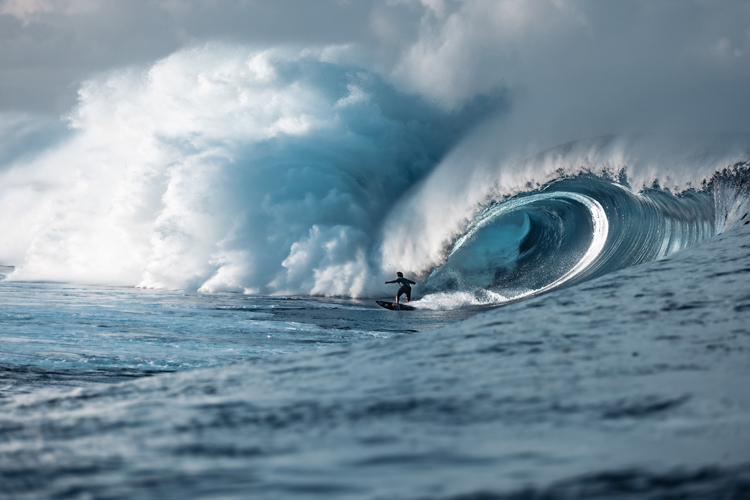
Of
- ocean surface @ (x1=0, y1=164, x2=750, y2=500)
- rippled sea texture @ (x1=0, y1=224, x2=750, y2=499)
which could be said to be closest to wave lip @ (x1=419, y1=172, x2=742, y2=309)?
ocean surface @ (x1=0, y1=164, x2=750, y2=500)

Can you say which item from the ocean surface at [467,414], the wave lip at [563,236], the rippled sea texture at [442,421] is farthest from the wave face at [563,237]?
the rippled sea texture at [442,421]

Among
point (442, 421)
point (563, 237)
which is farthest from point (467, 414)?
point (563, 237)

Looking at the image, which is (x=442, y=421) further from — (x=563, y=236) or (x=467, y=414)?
(x=563, y=236)

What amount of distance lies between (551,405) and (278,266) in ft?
78.3

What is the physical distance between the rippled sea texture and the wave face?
14.5 metres

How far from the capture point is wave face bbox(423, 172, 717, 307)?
57.1 ft

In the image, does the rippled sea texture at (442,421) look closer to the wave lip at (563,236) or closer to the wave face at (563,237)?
the wave lip at (563,236)

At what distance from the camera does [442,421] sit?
81.3 inches

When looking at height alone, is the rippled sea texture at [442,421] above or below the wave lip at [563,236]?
below

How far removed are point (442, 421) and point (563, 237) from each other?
20486 millimetres

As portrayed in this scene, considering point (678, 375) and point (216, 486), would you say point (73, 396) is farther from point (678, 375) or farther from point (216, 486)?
point (678, 375)

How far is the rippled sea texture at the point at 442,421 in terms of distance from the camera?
62.0 inches

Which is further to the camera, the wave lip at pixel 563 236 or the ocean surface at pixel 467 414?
the wave lip at pixel 563 236

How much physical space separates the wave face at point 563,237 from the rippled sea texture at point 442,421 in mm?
14472
